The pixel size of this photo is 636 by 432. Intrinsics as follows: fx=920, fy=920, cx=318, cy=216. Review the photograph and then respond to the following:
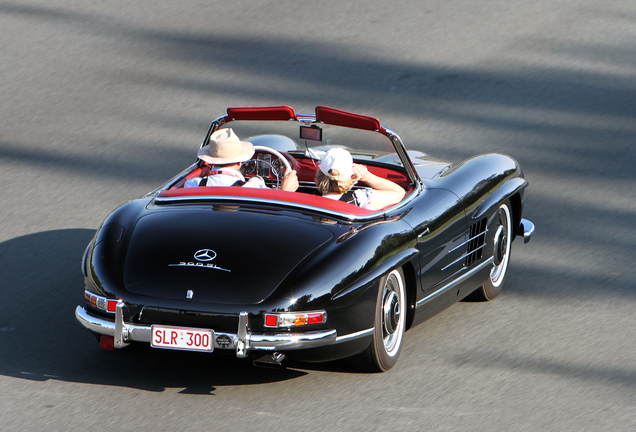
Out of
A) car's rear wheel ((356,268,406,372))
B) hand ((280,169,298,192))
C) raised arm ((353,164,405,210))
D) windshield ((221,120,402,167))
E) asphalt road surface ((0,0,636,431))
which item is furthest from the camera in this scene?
windshield ((221,120,402,167))

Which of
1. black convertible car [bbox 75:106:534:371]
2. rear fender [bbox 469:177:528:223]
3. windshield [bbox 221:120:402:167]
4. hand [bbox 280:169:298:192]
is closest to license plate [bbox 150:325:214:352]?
black convertible car [bbox 75:106:534:371]

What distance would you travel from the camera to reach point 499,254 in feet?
20.3

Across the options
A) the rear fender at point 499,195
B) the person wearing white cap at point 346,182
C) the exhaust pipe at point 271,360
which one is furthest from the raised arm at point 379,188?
the exhaust pipe at point 271,360

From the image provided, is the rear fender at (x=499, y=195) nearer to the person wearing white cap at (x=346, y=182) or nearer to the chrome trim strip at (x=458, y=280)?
the chrome trim strip at (x=458, y=280)

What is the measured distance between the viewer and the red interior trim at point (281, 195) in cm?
503

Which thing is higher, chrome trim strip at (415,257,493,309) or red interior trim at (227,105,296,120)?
red interior trim at (227,105,296,120)

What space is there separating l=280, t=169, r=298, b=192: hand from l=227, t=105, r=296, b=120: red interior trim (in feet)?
1.53

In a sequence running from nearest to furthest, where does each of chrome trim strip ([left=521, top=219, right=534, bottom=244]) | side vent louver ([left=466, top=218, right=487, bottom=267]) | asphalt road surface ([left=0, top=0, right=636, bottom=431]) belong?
asphalt road surface ([left=0, top=0, right=636, bottom=431]) < side vent louver ([left=466, top=218, right=487, bottom=267]) < chrome trim strip ([left=521, top=219, right=534, bottom=244])

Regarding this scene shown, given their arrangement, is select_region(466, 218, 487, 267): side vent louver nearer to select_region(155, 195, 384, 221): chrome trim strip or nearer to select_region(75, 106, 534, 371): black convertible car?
select_region(75, 106, 534, 371): black convertible car

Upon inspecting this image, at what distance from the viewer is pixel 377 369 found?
16.2ft

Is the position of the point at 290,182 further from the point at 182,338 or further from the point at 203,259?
the point at 182,338

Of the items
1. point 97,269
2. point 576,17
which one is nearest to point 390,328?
point 97,269

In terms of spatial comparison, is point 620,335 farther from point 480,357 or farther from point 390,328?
point 390,328

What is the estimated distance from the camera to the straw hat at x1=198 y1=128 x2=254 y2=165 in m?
5.64
